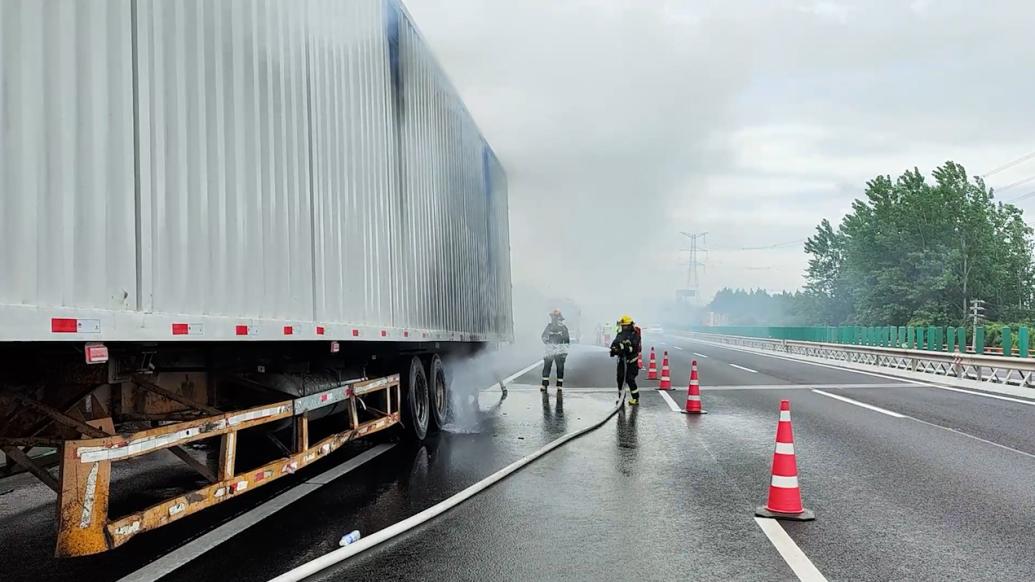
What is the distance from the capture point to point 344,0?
22.1 feet

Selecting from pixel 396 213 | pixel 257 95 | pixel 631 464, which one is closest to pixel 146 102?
pixel 257 95

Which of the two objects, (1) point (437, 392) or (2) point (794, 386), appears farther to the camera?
(2) point (794, 386)

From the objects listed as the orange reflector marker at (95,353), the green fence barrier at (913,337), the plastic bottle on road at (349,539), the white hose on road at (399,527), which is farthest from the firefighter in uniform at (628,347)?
the green fence barrier at (913,337)

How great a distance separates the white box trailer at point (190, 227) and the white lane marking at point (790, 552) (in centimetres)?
332

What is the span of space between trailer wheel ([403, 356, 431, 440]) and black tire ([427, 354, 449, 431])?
327mm

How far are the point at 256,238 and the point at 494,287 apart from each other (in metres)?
10.0

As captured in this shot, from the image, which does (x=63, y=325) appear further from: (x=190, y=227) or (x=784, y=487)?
(x=784, y=487)

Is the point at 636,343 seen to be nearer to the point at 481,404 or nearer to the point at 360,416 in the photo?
the point at 481,404

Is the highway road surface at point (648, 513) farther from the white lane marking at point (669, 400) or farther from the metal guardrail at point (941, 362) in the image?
the metal guardrail at point (941, 362)

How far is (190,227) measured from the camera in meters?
4.33

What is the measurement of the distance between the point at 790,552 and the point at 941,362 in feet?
63.2

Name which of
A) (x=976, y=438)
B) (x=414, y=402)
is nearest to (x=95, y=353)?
(x=414, y=402)

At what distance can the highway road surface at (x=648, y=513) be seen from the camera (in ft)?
16.1

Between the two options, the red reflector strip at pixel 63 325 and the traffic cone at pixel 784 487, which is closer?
the red reflector strip at pixel 63 325
